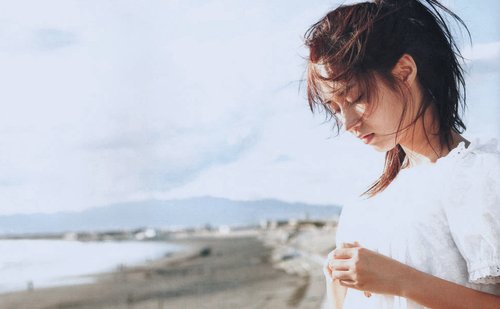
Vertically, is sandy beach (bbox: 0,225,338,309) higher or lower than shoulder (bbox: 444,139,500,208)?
→ lower

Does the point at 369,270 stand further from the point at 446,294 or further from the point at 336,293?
the point at 336,293

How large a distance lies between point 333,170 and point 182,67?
213cm

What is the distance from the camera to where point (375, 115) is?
0.70 metres

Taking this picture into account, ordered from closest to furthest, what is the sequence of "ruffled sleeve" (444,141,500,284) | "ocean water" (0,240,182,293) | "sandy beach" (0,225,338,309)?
1. "ruffled sleeve" (444,141,500,284)
2. "sandy beach" (0,225,338,309)
3. "ocean water" (0,240,182,293)

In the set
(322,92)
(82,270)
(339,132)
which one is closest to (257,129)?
(339,132)

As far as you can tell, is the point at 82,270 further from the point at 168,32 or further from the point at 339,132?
the point at 339,132

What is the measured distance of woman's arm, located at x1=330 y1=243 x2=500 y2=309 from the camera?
62cm

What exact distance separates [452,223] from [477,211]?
0.08 ft

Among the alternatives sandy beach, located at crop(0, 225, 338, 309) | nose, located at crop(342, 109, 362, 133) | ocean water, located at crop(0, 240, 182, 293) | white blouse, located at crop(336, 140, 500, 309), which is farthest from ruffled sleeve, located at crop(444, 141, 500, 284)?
ocean water, located at crop(0, 240, 182, 293)

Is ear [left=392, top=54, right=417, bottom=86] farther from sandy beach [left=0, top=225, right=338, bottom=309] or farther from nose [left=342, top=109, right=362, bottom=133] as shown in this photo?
sandy beach [left=0, top=225, right=338, bottom=309]

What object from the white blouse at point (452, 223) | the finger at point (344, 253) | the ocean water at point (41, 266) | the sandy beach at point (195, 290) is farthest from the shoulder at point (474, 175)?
the ocean water at point (41, 266)

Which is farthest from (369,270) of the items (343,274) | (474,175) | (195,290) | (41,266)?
(41,266)

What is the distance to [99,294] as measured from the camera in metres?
11.0

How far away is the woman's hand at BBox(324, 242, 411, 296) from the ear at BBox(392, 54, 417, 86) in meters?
0.17
